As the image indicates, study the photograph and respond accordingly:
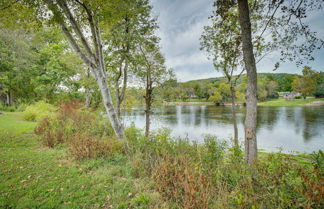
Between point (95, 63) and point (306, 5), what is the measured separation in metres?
6.20

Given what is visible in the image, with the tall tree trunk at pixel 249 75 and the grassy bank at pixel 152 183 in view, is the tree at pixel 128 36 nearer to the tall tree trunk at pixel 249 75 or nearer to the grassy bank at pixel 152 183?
the tall tree trunk at pixel 249 75

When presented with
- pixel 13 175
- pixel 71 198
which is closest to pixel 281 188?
pixel 71 198

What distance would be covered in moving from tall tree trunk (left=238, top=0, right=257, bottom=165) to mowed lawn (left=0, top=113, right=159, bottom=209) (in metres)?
2.92

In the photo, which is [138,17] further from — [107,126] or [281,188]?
[281,188]

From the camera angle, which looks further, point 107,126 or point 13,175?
point 107,126

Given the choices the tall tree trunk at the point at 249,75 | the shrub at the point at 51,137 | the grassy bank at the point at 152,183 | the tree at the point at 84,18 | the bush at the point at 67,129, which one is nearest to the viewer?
the grassy bank at the point at 152,183

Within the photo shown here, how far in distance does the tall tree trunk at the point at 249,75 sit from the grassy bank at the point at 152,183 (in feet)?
1.47

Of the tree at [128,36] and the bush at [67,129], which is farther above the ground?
the tree at [128,36]

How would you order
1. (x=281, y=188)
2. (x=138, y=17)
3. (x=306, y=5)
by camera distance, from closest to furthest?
1. (x=281, y=188)
2. (x=306, y=5)
3. (x=138, y=17)

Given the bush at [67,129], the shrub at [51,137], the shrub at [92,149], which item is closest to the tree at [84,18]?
the shrub at [92,149]

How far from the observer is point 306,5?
3656 mm

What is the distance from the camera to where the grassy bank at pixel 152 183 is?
2.26 m

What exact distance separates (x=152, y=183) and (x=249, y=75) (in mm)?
3740

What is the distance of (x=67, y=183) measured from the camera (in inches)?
127
